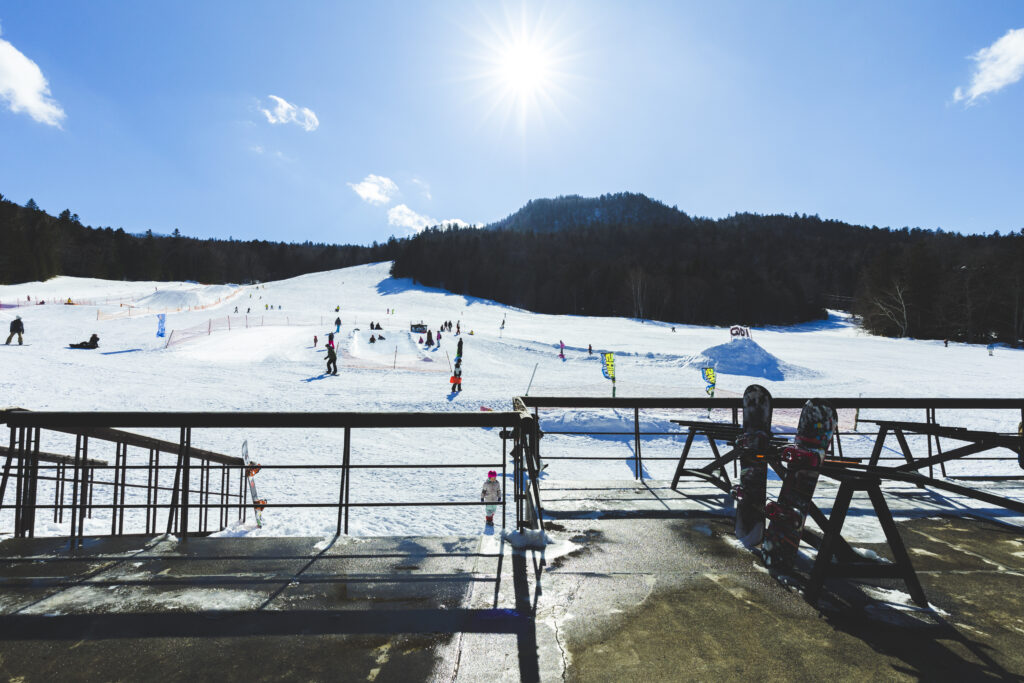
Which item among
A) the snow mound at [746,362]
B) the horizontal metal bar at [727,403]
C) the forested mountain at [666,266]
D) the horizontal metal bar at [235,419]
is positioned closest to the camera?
the horizontal metal bar at [235,419]

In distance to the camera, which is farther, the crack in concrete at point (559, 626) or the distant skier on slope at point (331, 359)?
the distant skier on slope at point (331, 359)

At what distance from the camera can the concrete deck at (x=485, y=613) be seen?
253 centimetres

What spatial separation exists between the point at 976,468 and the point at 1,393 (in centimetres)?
3099

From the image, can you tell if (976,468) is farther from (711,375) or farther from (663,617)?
(663,617)

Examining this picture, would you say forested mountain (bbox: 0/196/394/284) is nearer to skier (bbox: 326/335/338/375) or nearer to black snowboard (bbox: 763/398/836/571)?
skier (bbox: 326/335/338/375)

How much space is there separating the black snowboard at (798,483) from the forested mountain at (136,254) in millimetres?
119116

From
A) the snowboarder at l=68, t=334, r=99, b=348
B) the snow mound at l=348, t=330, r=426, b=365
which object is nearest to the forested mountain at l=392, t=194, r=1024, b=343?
the snow mound at l=348, t=330, r=426, b=365

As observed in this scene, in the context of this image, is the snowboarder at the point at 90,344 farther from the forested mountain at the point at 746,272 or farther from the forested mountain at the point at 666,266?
the forested mountain at the point at 746,272

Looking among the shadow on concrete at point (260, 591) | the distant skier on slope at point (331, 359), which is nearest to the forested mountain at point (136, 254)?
the distant skier on slope at point (331, 359)

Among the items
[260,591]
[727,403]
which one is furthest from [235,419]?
[727,403]

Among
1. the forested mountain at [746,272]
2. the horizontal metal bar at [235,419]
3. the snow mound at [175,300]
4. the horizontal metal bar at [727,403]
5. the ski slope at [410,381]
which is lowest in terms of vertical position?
the ski slope at [410,381]

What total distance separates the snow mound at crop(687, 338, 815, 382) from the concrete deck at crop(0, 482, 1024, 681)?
94.0 feet

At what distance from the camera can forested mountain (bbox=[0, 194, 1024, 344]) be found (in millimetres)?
65438

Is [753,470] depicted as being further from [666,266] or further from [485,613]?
[666,266]
